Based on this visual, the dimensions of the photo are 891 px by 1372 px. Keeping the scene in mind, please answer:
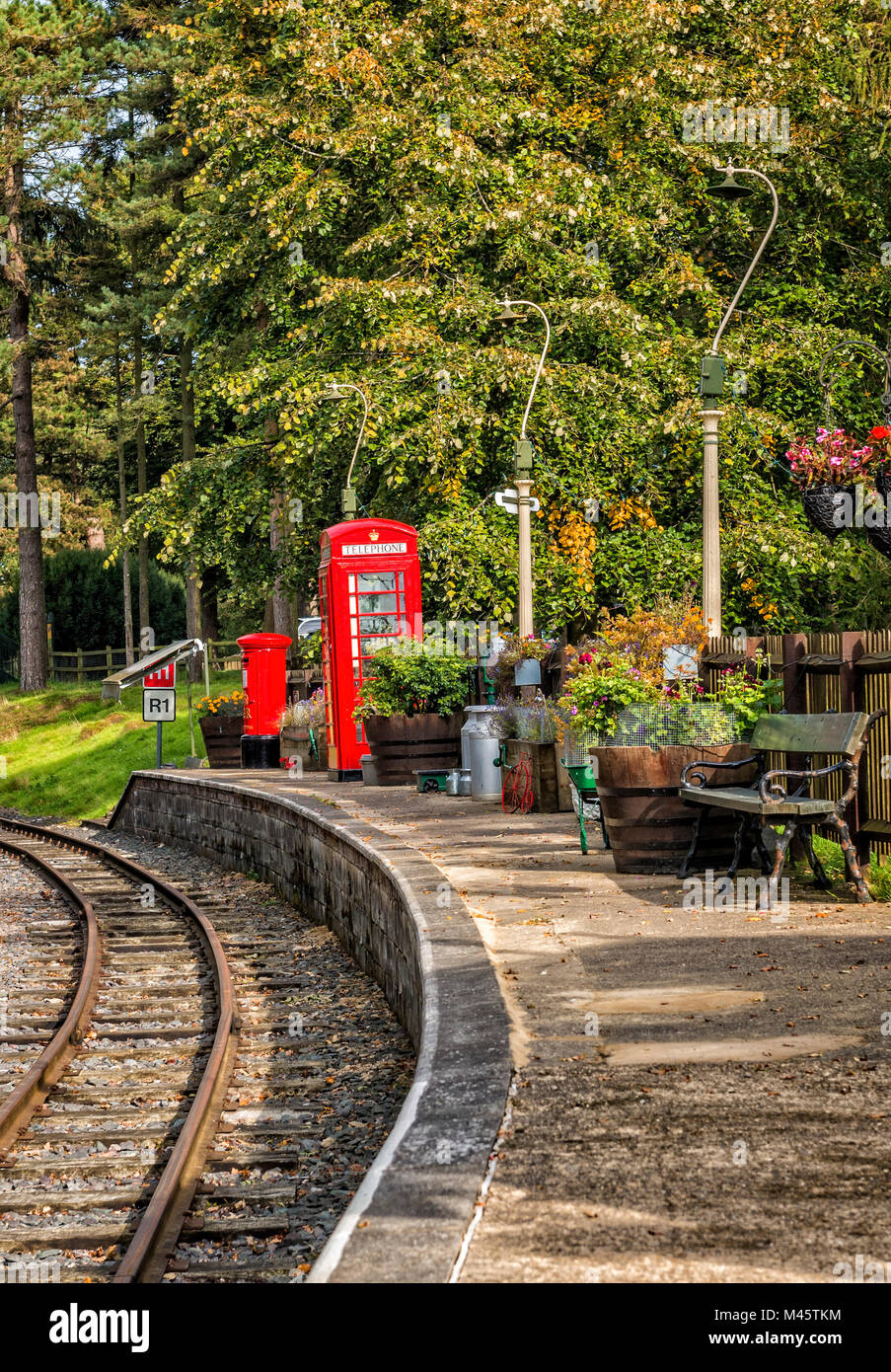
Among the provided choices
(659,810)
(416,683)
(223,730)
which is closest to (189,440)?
(223,730)

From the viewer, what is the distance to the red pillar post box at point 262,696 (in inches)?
1014

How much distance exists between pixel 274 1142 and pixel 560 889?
2.87 metres

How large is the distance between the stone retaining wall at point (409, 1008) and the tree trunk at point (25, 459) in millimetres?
25806

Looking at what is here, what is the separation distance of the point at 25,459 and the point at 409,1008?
37.1m

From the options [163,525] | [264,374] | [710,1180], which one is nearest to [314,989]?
[710,1180]

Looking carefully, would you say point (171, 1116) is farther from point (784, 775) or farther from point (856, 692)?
point (856, 692)

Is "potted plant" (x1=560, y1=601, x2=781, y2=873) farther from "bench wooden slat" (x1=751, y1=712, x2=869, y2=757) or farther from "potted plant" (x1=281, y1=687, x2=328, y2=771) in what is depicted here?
"potted plant" (x1=281, y1=687, x2=328, y2=771)

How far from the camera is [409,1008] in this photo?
8.70 meters

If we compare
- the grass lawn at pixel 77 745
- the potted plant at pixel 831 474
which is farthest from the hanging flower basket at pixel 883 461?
the grass lawn at pixel 77 745

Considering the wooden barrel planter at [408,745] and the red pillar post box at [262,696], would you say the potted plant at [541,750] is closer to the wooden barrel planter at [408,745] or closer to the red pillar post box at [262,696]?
the wooden barrel planter at [408,745]

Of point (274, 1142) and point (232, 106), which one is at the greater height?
point (232, 106)

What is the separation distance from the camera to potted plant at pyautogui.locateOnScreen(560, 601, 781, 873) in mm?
10211
